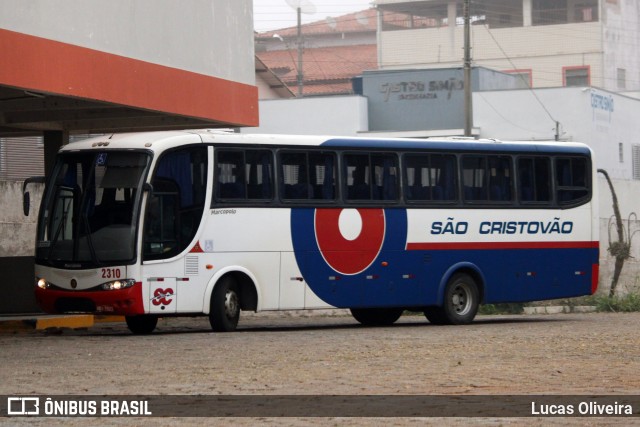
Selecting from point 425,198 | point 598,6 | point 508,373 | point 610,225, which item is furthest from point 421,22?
point 508,373

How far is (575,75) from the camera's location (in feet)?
309

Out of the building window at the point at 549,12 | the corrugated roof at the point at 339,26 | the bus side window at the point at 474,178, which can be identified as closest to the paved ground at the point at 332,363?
the bus side window at the point at 474,178

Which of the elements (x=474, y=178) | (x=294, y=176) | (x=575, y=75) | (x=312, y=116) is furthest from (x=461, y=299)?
(x=575, y=75)

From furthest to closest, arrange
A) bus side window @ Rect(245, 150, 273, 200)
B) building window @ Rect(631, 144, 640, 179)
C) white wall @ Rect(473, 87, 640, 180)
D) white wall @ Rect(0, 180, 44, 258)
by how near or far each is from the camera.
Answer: building window @ Rect(631, 144, 640, 179) → white wall @ Rect(473, 87, 640, 180) → white wall @ Rect(0, 180, 44, 258) → bus side window @ Rect(245, 150, 273, 200)

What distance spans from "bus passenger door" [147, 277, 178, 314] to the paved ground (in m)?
0.43

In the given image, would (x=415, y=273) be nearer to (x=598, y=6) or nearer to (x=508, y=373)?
(x=508, y=373)

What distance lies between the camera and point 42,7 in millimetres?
19984

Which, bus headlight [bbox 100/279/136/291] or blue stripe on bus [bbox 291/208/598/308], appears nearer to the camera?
bus headlight [bbox 100/279/136/291]

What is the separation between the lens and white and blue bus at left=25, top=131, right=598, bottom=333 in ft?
66.9

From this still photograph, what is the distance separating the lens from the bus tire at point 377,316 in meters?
24.9

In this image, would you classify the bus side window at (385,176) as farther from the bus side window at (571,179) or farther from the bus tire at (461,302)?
the bus side window at (571,179)

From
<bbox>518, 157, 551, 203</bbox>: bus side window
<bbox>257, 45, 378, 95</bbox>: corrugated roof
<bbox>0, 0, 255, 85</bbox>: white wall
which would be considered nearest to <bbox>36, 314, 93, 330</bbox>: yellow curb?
<bbox>0, 0, 255, 85</bbox>: white wall

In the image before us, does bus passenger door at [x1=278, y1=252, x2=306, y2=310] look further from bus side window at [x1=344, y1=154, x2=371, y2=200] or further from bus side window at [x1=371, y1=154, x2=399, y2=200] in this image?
bus side window at [x1=371, y1=154, x2=399, y2=200]

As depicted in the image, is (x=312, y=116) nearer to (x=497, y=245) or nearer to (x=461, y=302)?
(x=497, y=245)
